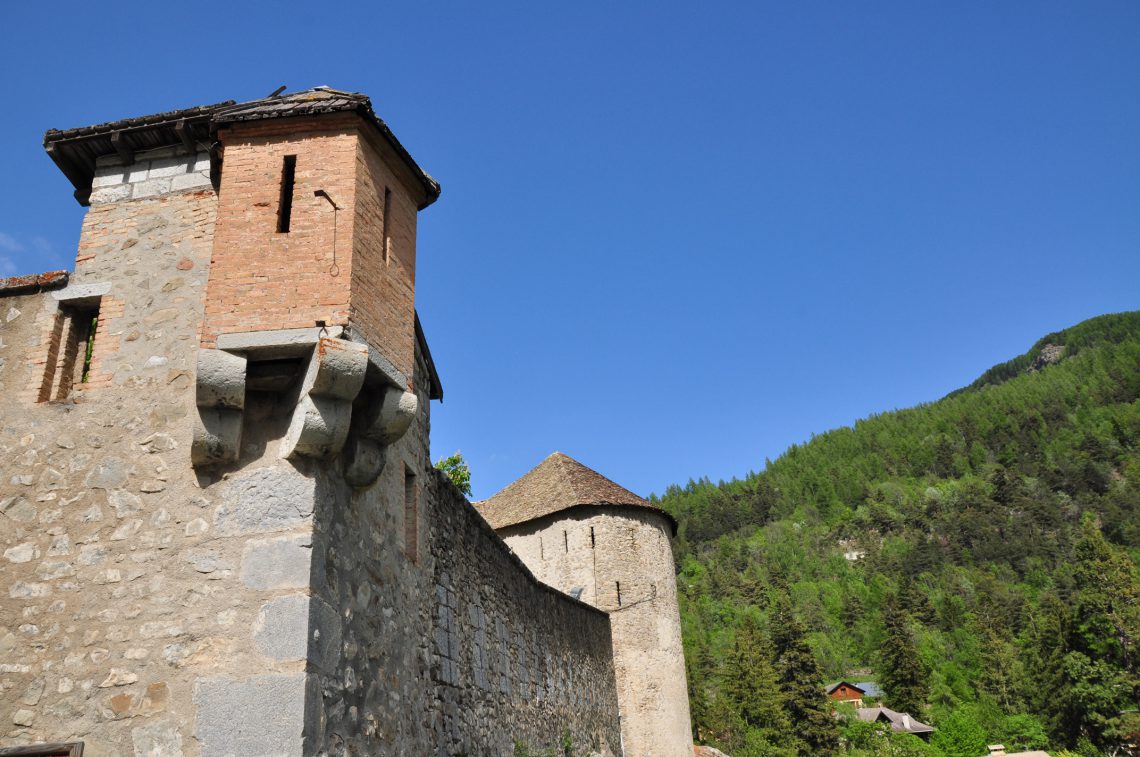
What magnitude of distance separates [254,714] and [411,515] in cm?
364

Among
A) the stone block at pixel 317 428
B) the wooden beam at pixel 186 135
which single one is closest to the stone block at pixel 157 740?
the stone block at pixel 317 428

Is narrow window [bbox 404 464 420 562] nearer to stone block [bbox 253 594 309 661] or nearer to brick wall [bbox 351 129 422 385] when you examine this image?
brick wall [bbox 351 129 422 385]

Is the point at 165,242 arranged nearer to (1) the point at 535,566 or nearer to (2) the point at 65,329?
(2) the point at 65,329

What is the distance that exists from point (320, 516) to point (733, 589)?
353ft

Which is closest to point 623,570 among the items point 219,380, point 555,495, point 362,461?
point 555,495

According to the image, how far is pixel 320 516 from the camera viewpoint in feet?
21.4

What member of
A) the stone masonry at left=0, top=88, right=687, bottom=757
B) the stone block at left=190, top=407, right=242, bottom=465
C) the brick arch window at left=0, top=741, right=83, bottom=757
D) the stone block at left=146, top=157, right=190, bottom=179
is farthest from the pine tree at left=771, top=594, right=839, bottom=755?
the stone block at left=146, top=157, right=190, bottom=179

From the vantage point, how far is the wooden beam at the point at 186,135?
764cm

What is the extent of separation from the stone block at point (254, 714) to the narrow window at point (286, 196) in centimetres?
350

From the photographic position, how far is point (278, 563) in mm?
6227

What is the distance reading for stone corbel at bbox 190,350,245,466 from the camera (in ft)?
21.1

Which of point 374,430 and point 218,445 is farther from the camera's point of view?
point 374,430

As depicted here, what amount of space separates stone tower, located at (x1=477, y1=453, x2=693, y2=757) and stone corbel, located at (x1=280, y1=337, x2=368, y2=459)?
20.4 metres

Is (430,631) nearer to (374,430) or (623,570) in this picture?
(374,430)
